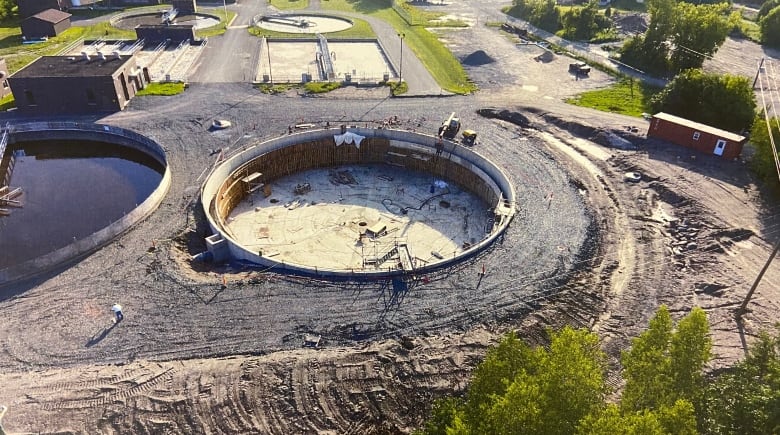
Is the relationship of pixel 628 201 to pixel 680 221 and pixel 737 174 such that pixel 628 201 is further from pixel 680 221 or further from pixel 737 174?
pixel 737 174

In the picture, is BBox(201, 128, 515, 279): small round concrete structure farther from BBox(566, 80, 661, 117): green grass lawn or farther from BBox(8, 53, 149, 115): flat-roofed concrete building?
BBox(566, 80, 661, 117): green grass lawn

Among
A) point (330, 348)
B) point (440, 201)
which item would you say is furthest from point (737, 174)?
point (330, 348)

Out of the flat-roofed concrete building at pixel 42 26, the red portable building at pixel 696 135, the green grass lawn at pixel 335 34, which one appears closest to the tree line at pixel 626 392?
the red portable building at pixel 696 135

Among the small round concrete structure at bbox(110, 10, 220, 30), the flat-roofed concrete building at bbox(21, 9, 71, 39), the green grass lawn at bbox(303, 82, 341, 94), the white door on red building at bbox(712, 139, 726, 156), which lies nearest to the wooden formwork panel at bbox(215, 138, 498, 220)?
the green grass lawn at bbox(303, 82, 341, 94)

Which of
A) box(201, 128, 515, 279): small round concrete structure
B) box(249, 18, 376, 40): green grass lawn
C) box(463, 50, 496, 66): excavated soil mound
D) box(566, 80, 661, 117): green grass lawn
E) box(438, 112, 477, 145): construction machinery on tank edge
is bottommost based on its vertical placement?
box(201, 128, 515, 279): small round concrete structure

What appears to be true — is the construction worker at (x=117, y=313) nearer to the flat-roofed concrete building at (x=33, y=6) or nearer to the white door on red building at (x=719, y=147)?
the white door on red building at (x=719, y=147)
